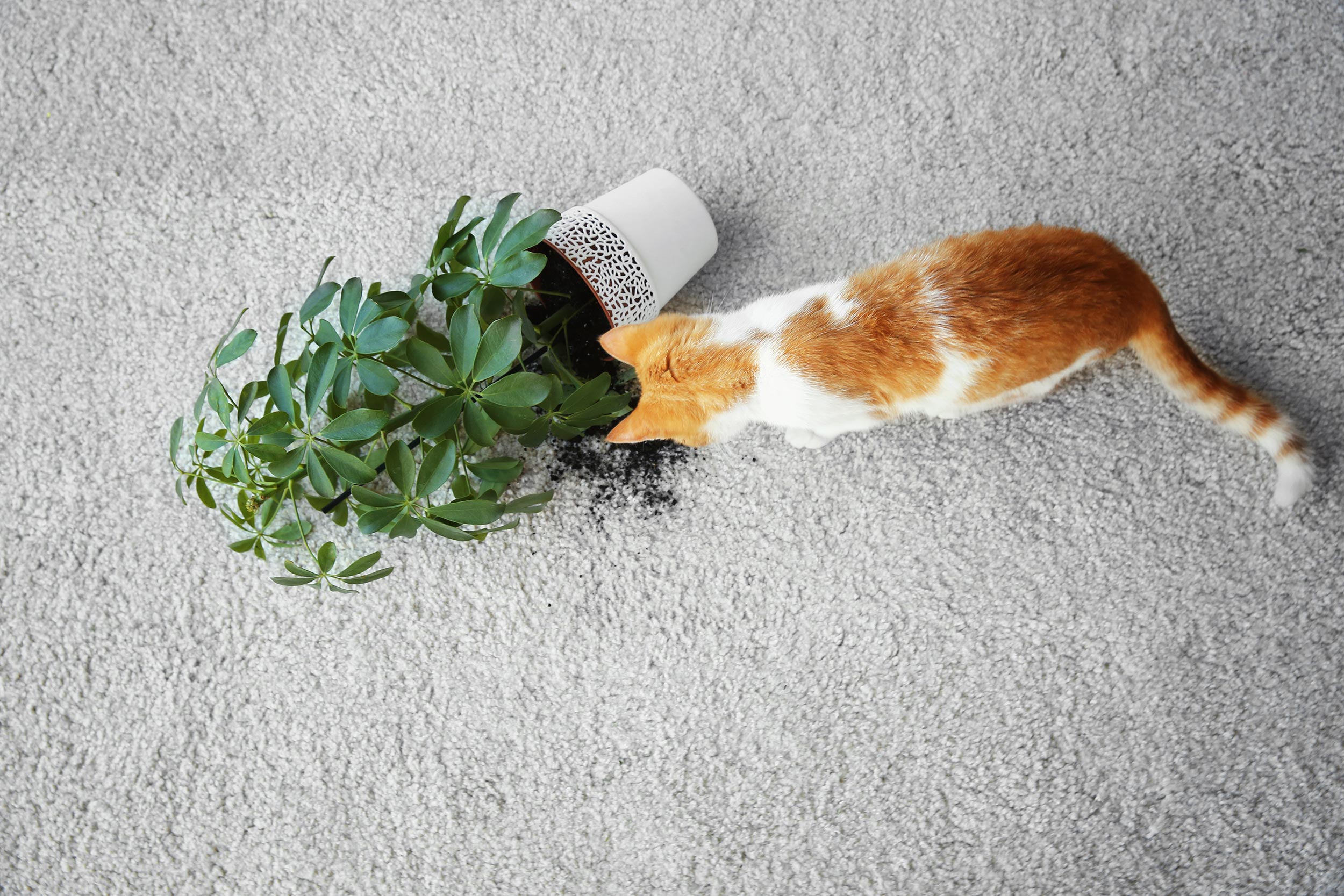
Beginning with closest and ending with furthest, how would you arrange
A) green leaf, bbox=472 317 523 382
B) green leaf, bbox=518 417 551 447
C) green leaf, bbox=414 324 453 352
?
green leaf, bbox=472 317 523 382 < green leaf, bbox=518 417 551 447 < green leaf, bbox=414 324 453 352

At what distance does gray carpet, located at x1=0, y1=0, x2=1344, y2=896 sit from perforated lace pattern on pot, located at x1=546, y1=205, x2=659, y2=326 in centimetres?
18

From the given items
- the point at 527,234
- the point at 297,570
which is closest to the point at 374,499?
the point at 297,570

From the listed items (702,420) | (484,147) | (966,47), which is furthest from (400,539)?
(966,47)

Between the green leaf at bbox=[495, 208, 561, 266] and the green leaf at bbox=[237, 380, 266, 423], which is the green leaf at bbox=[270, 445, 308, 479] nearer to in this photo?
the green leaf at bbox=[237, 380, 266, 423]

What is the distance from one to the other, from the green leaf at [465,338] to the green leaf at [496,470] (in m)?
0.16

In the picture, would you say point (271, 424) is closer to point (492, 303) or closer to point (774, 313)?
point (492, 303)

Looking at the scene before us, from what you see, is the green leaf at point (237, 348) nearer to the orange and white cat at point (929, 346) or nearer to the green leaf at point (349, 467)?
the green leaf at point (349, 467)

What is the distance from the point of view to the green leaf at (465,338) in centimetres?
73

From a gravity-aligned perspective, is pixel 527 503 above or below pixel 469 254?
below

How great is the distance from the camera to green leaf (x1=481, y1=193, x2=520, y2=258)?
0.79 m

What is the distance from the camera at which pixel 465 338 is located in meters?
0.73

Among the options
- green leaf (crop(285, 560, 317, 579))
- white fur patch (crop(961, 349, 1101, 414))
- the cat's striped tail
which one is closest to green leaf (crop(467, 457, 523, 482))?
green leaf (crop(285, 560, 317, 579))

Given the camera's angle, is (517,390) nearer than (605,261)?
→ Yes

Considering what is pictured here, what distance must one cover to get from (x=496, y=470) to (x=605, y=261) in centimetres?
28
